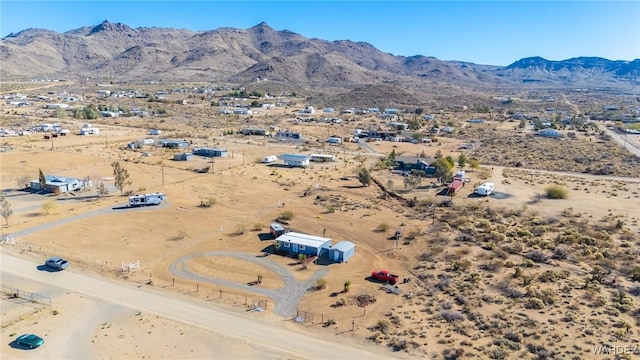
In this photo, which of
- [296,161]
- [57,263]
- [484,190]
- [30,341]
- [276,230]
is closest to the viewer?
[30,341]

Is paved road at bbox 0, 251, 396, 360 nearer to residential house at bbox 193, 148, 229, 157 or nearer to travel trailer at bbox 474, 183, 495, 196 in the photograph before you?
travel trailer at bbox 474, 183, 495, 196

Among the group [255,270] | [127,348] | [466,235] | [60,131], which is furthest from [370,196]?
[60,131]

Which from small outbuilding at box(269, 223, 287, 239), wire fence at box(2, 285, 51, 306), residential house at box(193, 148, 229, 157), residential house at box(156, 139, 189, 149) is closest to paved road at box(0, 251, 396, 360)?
wire fence at box(2, 285, 51, 306)

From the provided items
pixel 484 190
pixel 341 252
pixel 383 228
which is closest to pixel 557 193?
pixel 484 190

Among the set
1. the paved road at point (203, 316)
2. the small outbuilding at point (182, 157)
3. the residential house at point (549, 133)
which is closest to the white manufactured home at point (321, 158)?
the small outbuilding at point (182, 157)

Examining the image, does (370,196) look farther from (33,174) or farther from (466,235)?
(33,174)

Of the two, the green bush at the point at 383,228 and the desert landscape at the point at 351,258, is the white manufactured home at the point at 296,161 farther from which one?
the green bush at the point at 383,228

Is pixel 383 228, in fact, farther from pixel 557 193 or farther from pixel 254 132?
pixel 254 132

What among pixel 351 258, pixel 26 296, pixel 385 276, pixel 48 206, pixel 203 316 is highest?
pixel 48 206
